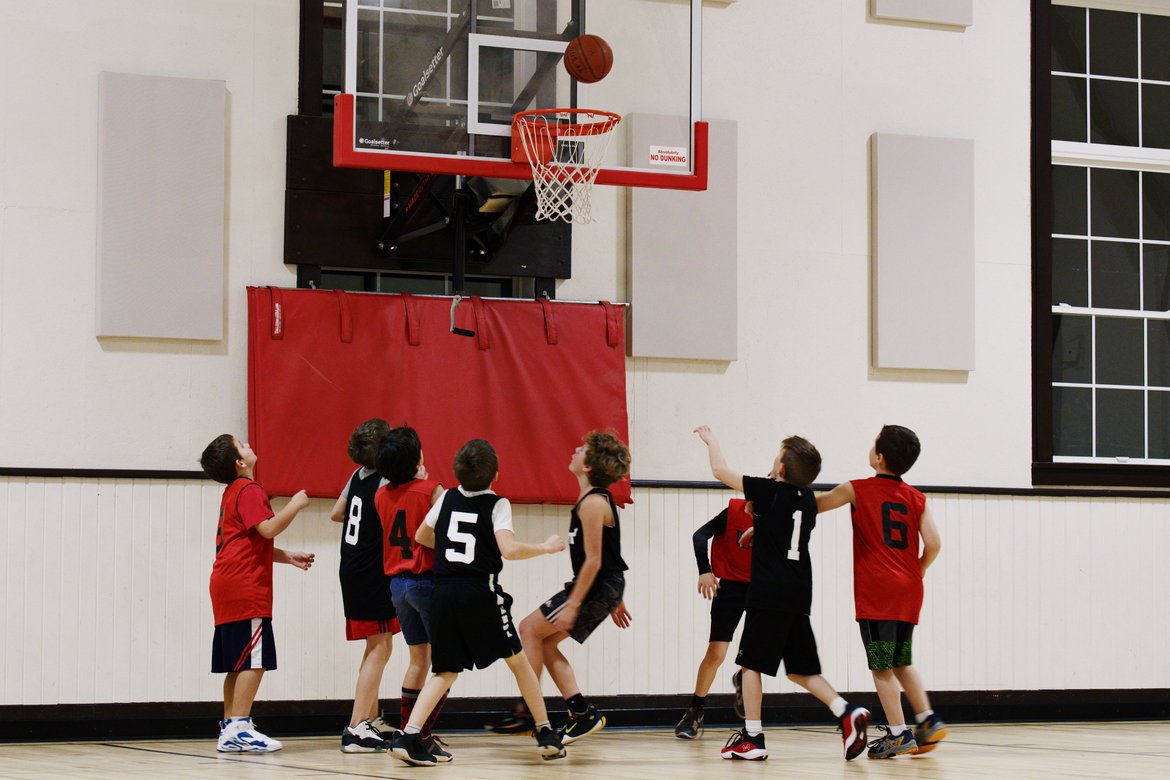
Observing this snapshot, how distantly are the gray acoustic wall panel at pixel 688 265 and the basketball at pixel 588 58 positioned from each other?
1.69m

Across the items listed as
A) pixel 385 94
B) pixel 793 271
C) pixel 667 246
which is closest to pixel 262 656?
pixel 385 94

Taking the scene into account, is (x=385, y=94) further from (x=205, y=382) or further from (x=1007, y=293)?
(x=1007, y=293)

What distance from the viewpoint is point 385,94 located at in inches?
264

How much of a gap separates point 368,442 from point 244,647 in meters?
1.09

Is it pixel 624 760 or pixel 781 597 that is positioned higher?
pixel 781 597

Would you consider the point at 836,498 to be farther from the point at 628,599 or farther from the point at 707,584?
the point at 628,599

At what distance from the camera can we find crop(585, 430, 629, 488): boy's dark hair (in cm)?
635

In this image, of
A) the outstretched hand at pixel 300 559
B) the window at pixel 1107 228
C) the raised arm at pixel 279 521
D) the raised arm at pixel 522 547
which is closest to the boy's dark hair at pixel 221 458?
the raised arm at pixel 279 521

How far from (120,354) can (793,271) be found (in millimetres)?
3954

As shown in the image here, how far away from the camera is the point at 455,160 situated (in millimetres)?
6602

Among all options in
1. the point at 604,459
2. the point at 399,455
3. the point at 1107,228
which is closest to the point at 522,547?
the point at 604,459

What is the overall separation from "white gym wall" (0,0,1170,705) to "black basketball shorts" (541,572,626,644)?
4.91 feet

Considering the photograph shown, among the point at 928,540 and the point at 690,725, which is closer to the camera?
the point at 928,540

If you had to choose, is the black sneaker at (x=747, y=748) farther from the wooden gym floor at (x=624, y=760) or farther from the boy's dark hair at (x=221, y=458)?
the boy's dark hair at (x=221, y=458)
